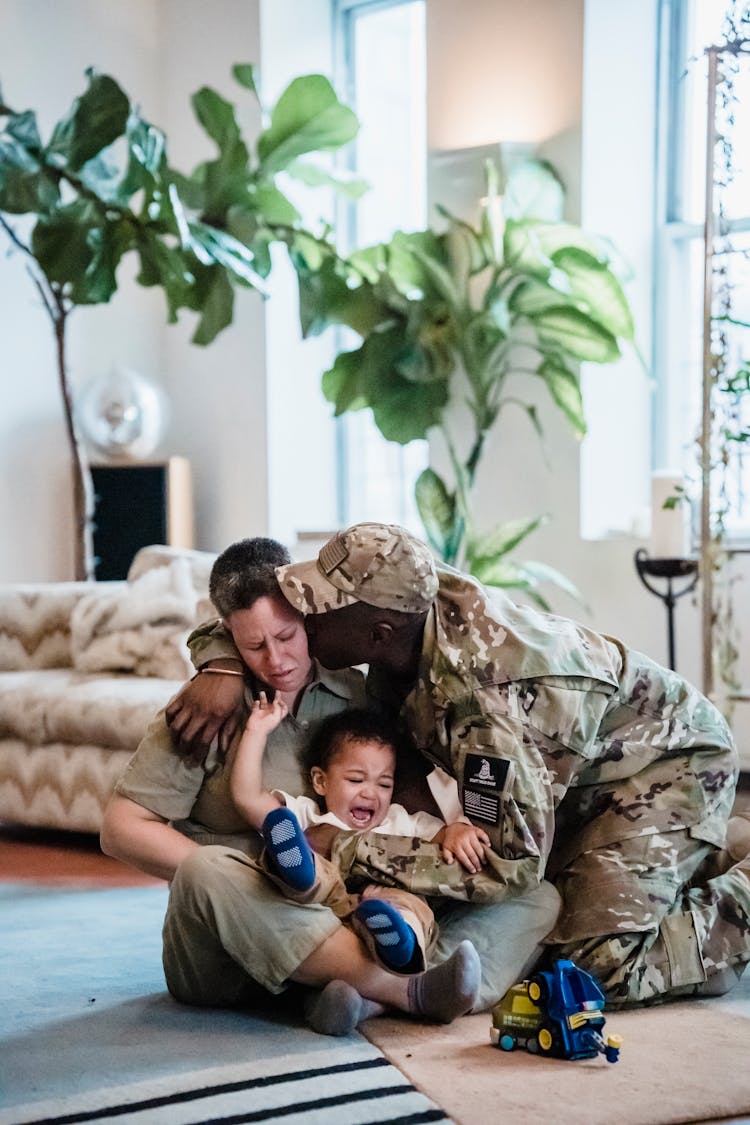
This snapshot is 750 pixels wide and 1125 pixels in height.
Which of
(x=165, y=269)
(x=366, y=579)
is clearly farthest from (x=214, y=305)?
(x=366, y=579)

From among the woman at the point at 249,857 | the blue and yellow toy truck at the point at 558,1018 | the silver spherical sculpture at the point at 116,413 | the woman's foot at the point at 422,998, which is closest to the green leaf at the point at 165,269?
the silver spherical sculpture at the point at 116,413

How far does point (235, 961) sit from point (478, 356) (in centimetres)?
289

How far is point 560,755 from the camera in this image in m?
2.30

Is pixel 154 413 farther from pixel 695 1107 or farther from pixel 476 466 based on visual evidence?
pixel 695 1107

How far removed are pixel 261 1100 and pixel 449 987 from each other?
0.37 metres

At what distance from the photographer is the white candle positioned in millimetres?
4000

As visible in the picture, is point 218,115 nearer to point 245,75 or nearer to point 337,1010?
point 245,75

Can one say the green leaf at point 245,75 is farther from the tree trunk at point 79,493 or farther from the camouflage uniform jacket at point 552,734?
the camouflage uniform jacket at point 552,734

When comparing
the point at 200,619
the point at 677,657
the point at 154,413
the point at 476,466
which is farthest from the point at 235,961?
the point at 154,413

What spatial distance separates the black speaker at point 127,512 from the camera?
5773mm

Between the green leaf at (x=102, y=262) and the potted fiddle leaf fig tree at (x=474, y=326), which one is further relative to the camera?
the green leaf at (x=102, y=262)

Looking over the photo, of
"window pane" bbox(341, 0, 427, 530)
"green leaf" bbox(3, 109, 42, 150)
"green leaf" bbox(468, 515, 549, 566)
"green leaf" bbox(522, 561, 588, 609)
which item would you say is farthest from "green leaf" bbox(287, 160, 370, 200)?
"green leaf" bbox(522, 561, 588, 609)

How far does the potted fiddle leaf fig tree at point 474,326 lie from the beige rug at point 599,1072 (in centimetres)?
247

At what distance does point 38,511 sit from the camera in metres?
5.90
